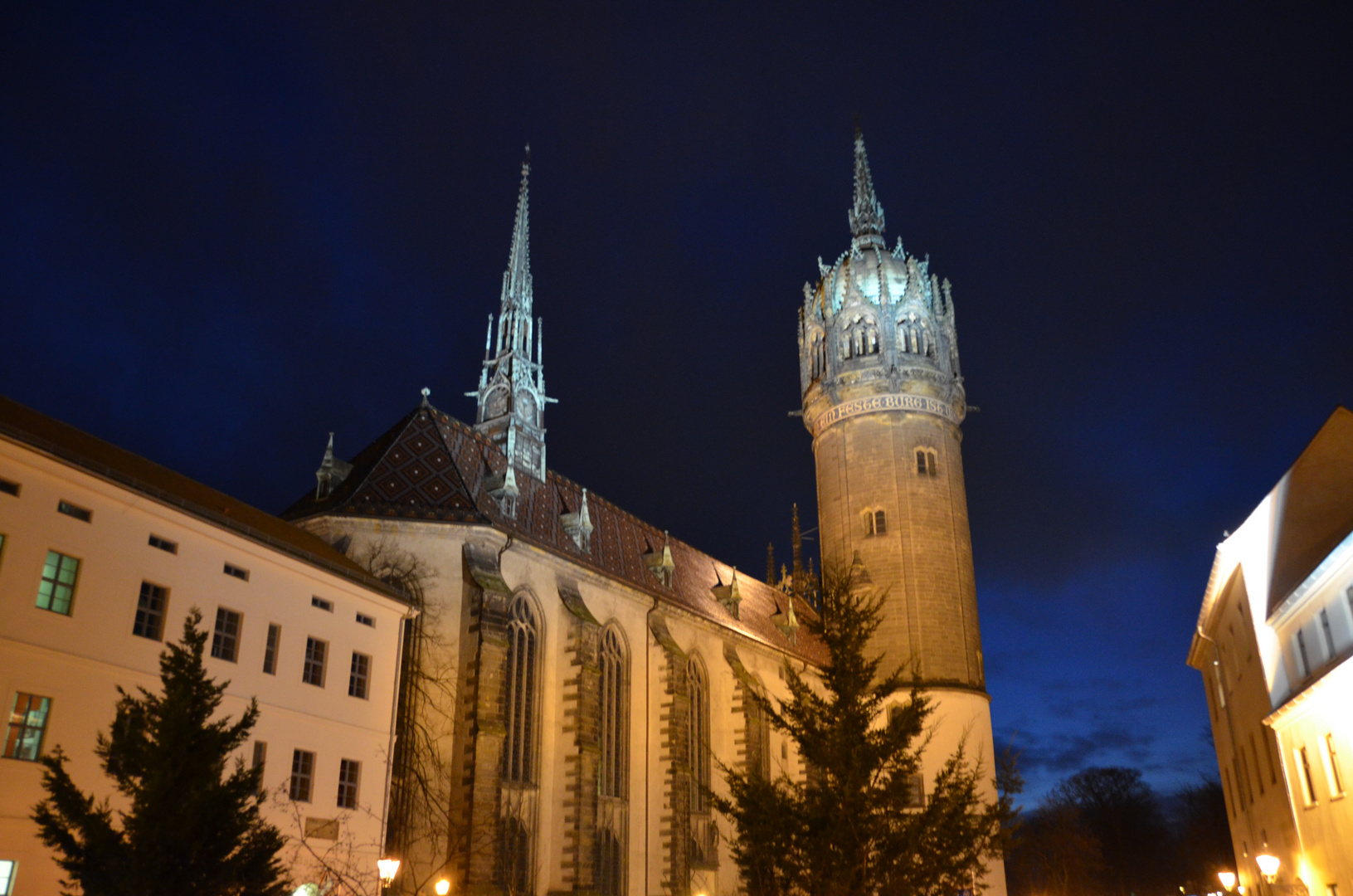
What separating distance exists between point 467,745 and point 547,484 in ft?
41.2

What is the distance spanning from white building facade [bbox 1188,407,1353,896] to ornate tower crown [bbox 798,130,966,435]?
19629mm

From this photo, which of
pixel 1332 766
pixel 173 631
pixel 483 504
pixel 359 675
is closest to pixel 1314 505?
pixel 1332 766

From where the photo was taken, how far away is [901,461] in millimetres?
49625

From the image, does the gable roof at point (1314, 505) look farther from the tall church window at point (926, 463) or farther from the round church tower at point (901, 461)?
the tall church window at point (926, 463)

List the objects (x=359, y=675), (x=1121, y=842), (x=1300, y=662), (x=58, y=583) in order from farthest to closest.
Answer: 1. (x=1121, y=842)
2. (x=359, y=675)
3. (x=1300, y=662)
4. (x=58, y=583)

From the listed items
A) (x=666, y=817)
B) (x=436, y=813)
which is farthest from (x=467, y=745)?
(x=666, y=817)

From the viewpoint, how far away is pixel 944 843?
18.8 m

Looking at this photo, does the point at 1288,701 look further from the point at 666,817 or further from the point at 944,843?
the point at 666,817

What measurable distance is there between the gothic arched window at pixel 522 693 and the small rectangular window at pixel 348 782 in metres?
5.22

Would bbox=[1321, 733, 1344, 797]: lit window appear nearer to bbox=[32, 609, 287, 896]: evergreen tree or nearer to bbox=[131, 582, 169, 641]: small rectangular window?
bbox=[32, 609, 287, 896]: evergreen tree

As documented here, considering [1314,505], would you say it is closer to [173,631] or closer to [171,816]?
[171,816]

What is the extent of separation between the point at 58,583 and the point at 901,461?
122 feet

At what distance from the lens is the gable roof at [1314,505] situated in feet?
78.9

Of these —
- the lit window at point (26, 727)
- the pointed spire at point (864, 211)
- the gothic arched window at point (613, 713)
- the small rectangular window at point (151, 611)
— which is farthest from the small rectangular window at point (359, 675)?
the pointed spire at point (864, 211)
